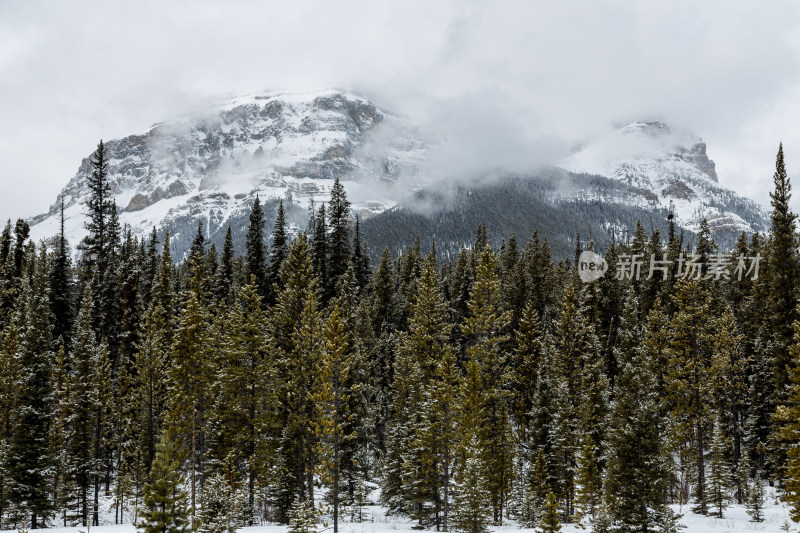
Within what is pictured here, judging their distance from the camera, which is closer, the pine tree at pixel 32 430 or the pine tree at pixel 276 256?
the pine tree at pixel 32 430

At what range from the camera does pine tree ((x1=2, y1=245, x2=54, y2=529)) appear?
3731 cm

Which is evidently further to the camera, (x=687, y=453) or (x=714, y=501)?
(x=687, y=453)

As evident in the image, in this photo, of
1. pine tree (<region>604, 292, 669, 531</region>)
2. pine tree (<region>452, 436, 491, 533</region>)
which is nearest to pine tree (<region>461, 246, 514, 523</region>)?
pine tree (<region>452, 436, 491, 533</region>)

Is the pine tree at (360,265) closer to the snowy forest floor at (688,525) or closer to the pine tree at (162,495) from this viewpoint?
the snowy forest floor at (688,525)

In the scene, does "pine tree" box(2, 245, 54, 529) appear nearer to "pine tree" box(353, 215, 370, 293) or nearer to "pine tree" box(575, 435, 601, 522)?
"pine tree" box(575, 435, 601, 522)

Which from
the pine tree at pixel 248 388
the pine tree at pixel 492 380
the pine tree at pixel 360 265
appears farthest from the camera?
the pine tree at pixel 360 265

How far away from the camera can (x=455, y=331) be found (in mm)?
60094

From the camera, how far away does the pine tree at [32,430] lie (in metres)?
37.3

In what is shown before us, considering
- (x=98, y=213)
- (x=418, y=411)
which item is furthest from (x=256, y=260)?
(x=418, y=411)

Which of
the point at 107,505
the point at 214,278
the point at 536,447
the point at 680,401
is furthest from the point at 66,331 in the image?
the point at 680,401

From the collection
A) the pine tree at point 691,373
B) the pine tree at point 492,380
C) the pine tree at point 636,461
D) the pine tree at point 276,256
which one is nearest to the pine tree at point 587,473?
the pine tree at point 691,373

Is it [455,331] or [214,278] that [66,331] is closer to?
[214,278]

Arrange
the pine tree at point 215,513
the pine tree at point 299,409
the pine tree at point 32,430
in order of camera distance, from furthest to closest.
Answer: the pine tree at point 32,430 → the pine tree at point 299,409 → the pine tree at point 215,513

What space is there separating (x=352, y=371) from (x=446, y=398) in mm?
11244
